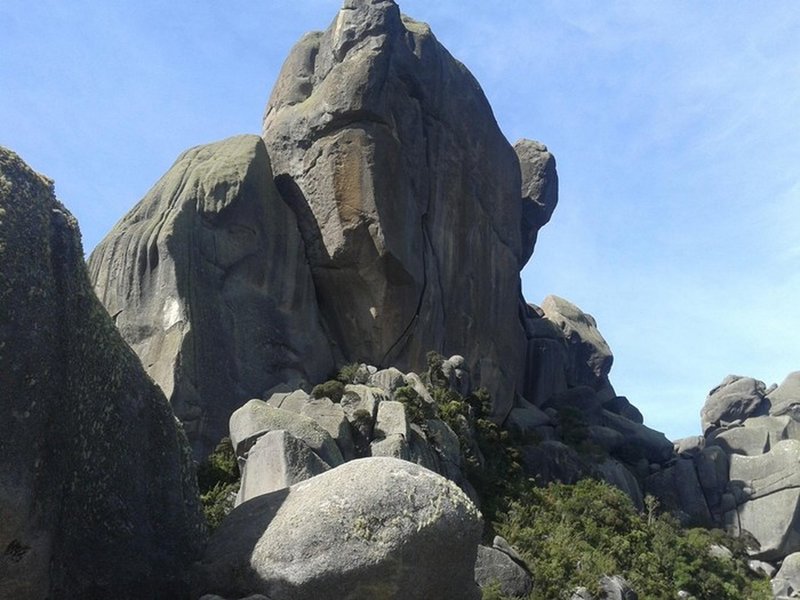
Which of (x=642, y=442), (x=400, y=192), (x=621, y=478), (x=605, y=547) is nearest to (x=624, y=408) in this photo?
(x=642, y=442)

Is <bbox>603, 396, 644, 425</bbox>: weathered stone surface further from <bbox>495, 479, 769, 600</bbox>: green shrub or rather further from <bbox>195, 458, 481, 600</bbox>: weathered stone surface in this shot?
<bbox>195, 458, 481, 600</bbox>: weathered stone surface

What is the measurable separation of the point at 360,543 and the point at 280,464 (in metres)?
7.33

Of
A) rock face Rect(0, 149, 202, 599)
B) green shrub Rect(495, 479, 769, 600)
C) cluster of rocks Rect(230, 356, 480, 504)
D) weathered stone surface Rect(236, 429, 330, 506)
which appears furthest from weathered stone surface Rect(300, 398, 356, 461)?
rock face Rect(0, 149, 202, 599)

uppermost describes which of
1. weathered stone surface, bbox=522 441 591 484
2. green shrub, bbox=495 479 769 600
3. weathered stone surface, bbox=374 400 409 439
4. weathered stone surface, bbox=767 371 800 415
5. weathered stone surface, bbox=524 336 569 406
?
weathered stone surface, bbox=767 371 800 415

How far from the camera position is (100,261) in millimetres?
32344

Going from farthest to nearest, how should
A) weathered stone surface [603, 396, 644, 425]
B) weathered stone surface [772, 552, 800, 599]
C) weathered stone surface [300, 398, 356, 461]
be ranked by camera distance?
weathered stone surface [603, 396, 644, 425], weathered stone surface [772, 552, 800, 599], weathered stone surface [300, 398, 356, 461]

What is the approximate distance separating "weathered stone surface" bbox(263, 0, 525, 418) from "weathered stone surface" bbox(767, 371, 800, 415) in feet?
56.7

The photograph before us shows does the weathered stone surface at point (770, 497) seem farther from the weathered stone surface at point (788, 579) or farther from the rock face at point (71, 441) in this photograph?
the rock face at point (71, 441)

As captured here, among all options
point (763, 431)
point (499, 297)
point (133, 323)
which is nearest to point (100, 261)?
point (133, 323)

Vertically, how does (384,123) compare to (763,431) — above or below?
above

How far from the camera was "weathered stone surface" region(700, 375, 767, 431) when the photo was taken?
190ft

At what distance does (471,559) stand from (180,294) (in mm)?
22580

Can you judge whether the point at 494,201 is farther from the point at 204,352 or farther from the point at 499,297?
the point at 204,352

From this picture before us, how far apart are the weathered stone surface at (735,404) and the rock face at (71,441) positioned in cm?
5113
